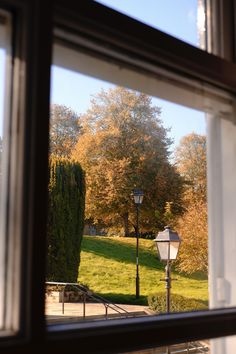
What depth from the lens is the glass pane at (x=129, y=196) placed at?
1486mm

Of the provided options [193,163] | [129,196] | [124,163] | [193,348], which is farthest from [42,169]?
[193,348]

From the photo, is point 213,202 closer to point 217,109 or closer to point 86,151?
point 217,109

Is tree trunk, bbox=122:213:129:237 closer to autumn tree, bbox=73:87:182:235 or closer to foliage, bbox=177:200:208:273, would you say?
autumn tree, bbox=73:87:182:235

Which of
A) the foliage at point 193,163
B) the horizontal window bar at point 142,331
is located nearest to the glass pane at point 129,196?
the foliage at point 193,163

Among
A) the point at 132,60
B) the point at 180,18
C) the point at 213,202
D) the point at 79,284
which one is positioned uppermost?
the point at 180,18

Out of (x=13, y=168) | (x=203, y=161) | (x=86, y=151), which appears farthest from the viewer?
(x=86, y=151)

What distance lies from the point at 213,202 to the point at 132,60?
1.63 feet

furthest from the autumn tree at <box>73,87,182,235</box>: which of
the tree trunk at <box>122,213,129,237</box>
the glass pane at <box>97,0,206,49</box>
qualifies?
the glass pane at <box>97,0,206,49</box>

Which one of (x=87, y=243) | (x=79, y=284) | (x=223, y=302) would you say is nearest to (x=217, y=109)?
(x=223, y=302)

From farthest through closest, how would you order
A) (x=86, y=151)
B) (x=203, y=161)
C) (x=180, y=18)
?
(x=86, y=151)
(x=203, y=161)
(x=180, y=18)

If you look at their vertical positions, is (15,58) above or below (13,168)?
above

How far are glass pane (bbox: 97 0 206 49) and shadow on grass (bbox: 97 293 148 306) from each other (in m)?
0.97

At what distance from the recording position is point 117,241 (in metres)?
1.62

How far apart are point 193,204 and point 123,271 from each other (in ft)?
1.14
